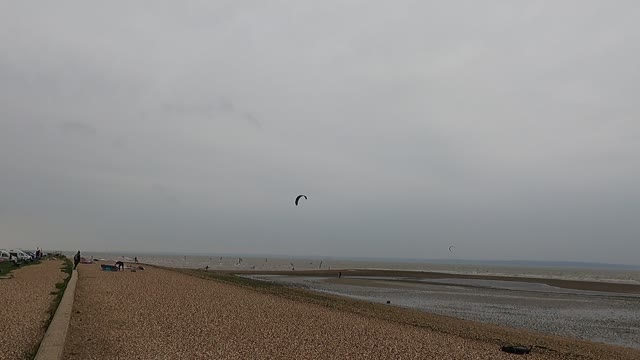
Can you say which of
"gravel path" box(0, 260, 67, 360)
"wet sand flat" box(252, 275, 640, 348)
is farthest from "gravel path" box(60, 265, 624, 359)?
"wet sand flat" box(252, 275, 640, 348)

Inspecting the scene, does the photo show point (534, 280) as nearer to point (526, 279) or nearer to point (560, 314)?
point (526, 279)

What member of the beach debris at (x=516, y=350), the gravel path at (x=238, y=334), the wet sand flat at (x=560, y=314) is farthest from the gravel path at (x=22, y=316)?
the wet sand flat at (x=560, y=314)

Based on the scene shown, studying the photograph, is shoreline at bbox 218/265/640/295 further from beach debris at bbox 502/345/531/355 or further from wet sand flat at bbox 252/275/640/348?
beach debris at bbox 502/345/531/355

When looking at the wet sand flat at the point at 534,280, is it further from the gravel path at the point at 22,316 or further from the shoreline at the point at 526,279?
the gravel path at the point at 22,316

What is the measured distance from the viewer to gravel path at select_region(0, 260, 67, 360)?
12.4 m

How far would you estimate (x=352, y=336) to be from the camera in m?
17.0

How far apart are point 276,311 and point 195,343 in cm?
882

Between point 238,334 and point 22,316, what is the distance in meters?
7.61

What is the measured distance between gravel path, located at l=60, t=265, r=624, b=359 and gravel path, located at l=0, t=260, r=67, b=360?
986 millimetres

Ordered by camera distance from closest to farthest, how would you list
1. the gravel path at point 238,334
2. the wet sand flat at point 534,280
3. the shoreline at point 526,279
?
1. the gravel path at point 238,334
2. the wet sand flat at point 534,280
3. the shoreline at point 526,279

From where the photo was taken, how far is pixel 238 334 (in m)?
16.3

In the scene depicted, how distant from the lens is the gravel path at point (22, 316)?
12.4m

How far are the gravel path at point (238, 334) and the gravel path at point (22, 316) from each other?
0.99 m

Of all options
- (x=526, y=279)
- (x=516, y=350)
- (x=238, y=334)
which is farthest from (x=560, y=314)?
(x=526, y=279)
